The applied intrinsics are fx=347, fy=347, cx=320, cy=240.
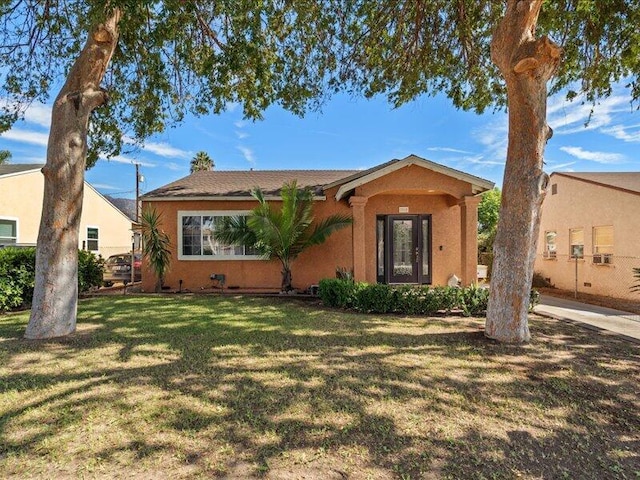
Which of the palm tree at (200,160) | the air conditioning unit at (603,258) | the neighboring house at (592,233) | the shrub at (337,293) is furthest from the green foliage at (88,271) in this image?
the palm tree at (200,160)

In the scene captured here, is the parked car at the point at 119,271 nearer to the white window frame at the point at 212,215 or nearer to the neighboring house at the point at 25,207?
the neighboring house at the point at 25,207

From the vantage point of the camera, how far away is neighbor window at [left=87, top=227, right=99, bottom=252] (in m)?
21.8

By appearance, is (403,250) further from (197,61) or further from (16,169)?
(16,169)

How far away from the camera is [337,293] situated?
897cm

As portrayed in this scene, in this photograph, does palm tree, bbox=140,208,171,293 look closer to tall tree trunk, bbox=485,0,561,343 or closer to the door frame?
the door frame

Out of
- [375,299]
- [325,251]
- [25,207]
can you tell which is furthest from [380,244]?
[25,207]

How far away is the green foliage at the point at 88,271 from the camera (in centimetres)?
1078

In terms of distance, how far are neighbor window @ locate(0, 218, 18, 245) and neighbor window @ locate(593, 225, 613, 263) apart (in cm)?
2559

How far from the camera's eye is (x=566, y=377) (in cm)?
440

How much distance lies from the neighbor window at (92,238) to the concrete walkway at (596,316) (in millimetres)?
23861

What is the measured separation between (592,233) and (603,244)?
57cm

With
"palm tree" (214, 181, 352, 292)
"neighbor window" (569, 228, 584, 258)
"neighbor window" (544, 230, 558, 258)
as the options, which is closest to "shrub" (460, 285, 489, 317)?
"palm tree" (214, 181, 352, 292)

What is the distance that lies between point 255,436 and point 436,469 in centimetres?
150

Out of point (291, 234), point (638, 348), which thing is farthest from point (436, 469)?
point (291, 234)
